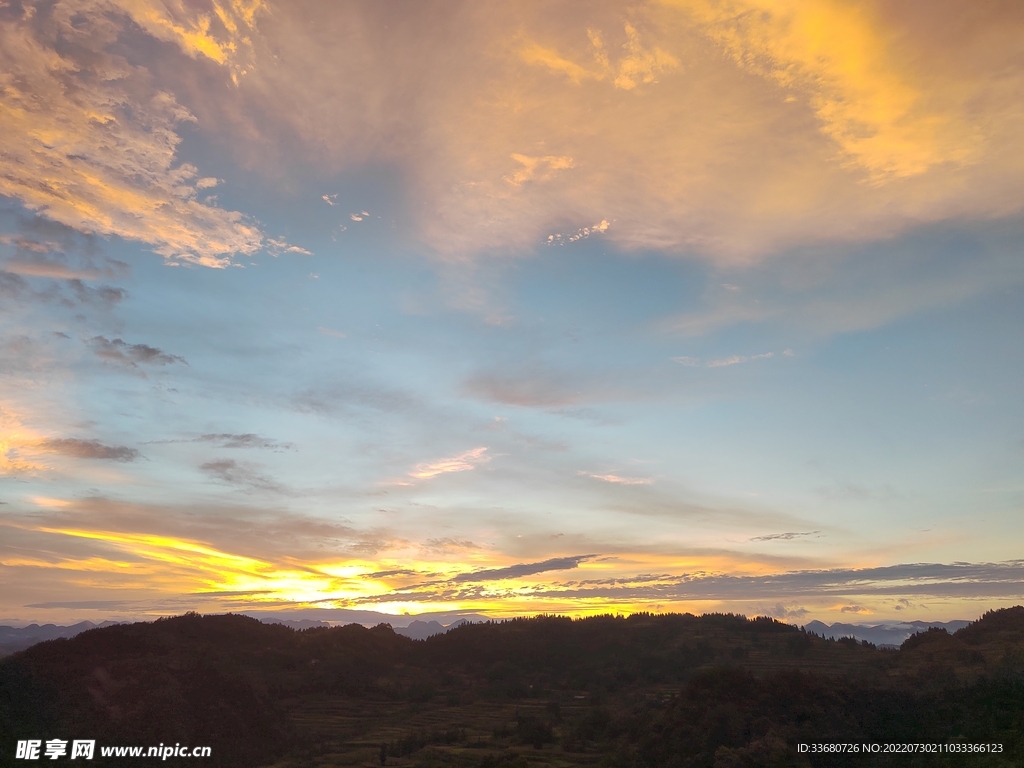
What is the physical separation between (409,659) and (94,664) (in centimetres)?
4945

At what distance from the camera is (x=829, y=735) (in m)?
35.9

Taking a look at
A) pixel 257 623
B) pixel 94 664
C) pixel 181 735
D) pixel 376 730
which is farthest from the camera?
pixel 257 623

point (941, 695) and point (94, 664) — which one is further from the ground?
point (94, 664)

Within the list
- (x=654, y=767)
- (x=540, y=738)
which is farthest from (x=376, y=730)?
(x=654, y=767)

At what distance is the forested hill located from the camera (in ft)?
123

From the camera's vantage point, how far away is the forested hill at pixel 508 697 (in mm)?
37594

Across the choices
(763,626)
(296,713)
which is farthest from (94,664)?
(763,626)

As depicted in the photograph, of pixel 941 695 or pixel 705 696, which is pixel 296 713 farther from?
pixel 941 695

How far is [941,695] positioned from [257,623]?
83201 millimetres

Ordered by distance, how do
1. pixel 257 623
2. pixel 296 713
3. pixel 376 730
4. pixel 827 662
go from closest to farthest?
1. pixel 376 730
2. pixel 296 713
3. pixel 827 662
4. pixel 257 623

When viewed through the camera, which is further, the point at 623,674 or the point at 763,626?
the point at 763,626

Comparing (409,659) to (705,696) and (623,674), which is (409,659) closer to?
(623,674)

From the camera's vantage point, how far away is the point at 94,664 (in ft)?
164

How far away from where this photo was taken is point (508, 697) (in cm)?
7562
